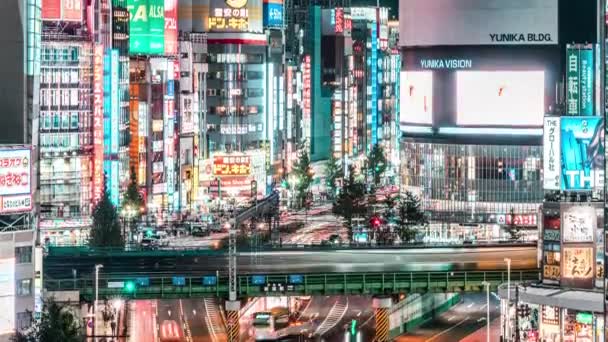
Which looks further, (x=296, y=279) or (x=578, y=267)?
(x=296, y=279)

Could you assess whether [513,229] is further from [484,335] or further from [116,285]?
[116,285]

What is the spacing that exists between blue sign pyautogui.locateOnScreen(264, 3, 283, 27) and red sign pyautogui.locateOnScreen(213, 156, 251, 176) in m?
12.5

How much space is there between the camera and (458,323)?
9925 cm

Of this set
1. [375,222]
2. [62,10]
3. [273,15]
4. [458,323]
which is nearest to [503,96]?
[375,222]

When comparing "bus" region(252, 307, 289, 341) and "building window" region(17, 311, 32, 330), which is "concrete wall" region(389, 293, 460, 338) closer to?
"bus" region(252, 307, 289, 341)

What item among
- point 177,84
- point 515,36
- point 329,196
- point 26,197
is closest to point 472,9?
point 515,36

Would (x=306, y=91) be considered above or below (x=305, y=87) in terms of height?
below

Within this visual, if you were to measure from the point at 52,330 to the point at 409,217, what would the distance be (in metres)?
68.2

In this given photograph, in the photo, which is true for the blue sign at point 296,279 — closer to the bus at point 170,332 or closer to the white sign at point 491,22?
the bus at point 170,332

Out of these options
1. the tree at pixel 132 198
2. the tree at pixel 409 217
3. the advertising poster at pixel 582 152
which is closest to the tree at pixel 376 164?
the tree at pixel 409 217

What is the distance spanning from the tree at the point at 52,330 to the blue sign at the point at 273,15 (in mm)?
92039

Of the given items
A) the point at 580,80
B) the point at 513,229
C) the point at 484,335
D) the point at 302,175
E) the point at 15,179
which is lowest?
the point at 484,335

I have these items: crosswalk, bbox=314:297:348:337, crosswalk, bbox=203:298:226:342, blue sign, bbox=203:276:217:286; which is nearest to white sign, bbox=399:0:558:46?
crosswalk, bbox=314:297:348:337

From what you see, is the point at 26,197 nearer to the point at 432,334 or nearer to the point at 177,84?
the point at 432,334
